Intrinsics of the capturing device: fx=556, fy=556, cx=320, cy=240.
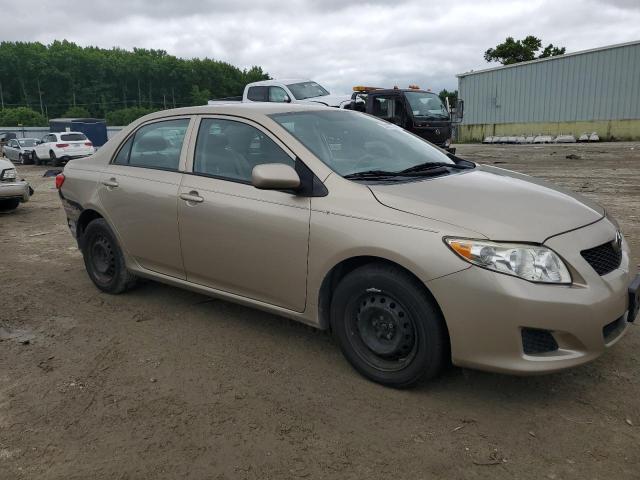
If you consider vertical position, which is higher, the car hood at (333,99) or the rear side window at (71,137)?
the car hood at (333,99)

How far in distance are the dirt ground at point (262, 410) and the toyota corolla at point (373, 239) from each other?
0.31 metres

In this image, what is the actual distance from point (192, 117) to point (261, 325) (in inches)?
64.6

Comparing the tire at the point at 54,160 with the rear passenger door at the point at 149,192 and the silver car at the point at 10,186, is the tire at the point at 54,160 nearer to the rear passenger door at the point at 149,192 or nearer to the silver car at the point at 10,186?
the silver car at the point at 10,186

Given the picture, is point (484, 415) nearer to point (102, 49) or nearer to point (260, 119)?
point (260, 119)

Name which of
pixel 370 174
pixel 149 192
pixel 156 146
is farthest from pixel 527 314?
pixel 156 146

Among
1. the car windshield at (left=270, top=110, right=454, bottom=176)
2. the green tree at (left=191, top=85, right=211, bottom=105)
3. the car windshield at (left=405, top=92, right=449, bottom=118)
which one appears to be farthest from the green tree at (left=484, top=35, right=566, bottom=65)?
the green tree at (left=191, top=85, right=211, bottom=105)

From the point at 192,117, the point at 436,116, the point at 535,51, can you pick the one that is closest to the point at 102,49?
the point at 535,51

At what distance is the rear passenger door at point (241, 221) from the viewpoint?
3377 millimetres

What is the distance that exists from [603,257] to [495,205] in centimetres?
62

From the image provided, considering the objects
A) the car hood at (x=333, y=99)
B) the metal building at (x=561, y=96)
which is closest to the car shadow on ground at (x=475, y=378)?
the car hood at (x=333, y=99)

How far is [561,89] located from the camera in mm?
28406

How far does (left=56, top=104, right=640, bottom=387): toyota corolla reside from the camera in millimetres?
2693

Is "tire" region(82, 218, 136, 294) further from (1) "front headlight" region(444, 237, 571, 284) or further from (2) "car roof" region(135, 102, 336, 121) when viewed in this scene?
(1) "front headlight" region(444, 237, 571, 284)

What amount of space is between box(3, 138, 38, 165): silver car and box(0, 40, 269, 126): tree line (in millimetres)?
64609
